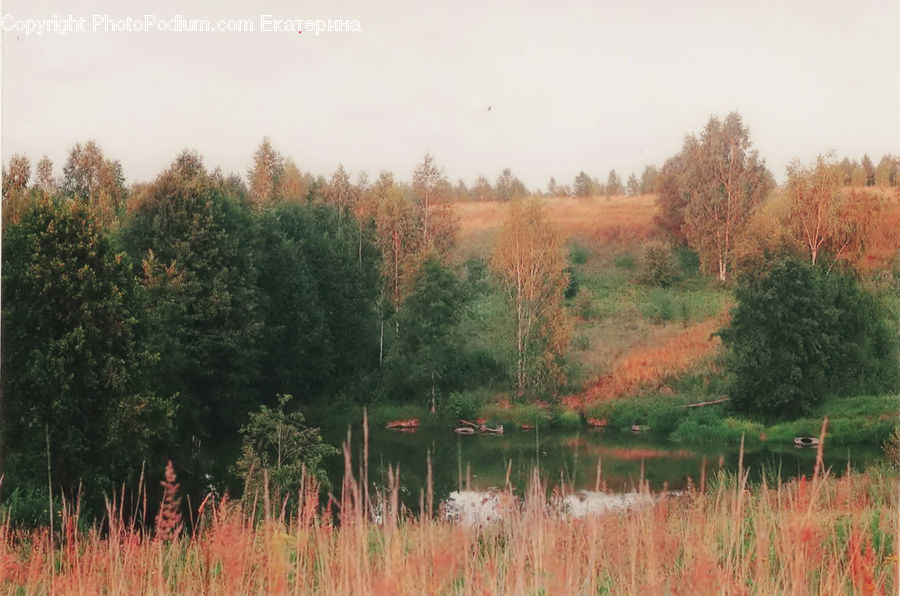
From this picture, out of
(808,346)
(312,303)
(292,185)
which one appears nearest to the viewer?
(808,346)

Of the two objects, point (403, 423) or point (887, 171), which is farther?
point (403, 423)

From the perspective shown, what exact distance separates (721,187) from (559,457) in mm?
19899

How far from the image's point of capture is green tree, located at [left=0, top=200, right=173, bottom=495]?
534 inches

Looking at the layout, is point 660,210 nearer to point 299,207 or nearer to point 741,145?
point 741,145

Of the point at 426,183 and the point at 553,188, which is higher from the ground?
the point at 553,188

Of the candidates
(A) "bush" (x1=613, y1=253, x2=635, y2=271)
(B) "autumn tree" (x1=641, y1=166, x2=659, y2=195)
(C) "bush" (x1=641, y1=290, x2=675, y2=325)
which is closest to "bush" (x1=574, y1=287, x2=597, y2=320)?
(C) "bush" (x1=641, y1=290, x2=675, y2=325)

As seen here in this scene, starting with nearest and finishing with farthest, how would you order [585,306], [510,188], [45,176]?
1. [45,176]
2. [585,306]
3. [510,188]

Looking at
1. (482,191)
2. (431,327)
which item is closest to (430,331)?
(431,327)

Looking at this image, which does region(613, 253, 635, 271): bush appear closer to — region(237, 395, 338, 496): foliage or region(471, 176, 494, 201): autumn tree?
region(471, 176, 494, 201): autumn tree

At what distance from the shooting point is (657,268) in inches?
1234

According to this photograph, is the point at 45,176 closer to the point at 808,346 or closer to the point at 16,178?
the point at 16,178

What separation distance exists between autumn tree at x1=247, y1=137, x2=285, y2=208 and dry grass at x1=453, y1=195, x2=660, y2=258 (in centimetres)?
819

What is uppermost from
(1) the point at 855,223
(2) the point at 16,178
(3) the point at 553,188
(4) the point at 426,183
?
(3) the point at 553,188

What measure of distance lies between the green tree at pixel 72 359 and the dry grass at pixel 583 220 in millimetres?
18171
